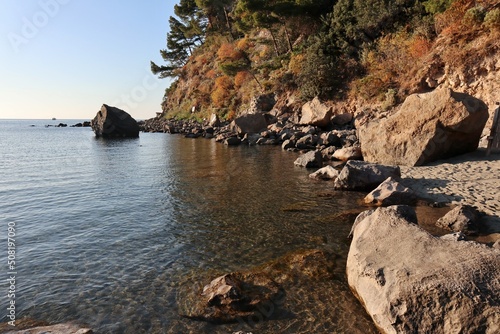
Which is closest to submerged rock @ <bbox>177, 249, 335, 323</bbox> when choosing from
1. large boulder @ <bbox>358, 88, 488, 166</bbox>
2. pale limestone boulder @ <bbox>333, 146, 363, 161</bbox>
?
large boulder @ <bbox>358, 88, 488, 166</bbox>

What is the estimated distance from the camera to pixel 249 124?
35812 millimetres

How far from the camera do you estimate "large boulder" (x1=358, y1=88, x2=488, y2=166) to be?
1494 cm

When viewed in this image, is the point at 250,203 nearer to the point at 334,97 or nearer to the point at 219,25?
the point at 334,97

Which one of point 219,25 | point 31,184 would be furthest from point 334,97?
point 219,25

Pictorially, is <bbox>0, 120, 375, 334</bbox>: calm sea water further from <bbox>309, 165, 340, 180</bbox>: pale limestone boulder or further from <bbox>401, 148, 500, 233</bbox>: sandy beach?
<bbox>401, 148, 500, 233</bbox>: sandy beach

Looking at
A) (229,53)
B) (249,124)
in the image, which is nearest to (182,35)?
(229,53)

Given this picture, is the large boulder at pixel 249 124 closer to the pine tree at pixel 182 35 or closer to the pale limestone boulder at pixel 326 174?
the pale limestone boulder at pixel 326 174

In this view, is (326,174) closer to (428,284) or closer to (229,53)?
(428,284)

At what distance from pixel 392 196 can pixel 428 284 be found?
7482 millimetres

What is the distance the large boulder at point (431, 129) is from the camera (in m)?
14.9

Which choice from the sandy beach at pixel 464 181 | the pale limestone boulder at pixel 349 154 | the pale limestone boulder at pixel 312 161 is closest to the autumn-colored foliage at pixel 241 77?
the pale limestone boulder at pixel 349 154

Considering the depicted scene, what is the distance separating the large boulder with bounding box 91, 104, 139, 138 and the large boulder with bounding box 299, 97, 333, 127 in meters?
31.1

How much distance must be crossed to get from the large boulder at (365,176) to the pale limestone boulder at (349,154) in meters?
6.30

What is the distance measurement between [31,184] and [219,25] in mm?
60506
